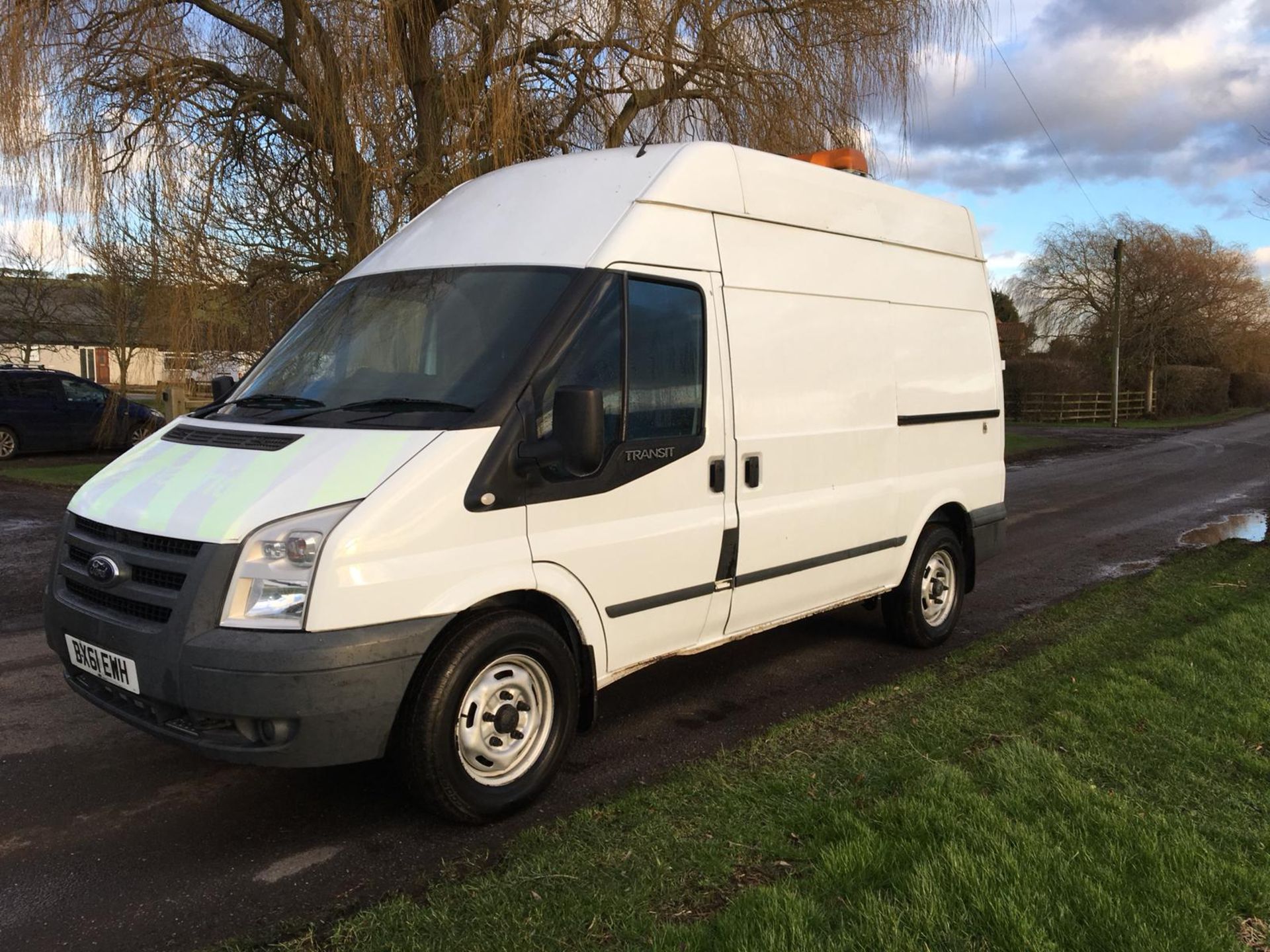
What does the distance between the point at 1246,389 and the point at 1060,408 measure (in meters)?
18.9

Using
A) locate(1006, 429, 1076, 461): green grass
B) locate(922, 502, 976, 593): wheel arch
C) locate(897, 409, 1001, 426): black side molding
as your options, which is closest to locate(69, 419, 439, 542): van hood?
locate(897, 409, 1001, 426): black side molding

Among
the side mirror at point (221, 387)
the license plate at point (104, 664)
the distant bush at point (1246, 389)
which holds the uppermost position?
the distant bush at point (1246, 389)

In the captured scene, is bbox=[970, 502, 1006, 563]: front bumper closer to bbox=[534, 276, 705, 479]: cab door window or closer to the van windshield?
bbox=[534, 276, 705, 479]: cab door window

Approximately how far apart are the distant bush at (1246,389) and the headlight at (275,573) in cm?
5361

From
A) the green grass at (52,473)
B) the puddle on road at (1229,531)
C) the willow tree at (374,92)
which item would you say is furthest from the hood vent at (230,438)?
the green grass at (52,473)

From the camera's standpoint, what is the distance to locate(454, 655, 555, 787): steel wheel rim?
12.2 feet

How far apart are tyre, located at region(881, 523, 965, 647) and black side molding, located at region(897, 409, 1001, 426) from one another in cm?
71

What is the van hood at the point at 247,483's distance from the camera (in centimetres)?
337

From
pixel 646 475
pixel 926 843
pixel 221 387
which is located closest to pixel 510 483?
pixel 646 475

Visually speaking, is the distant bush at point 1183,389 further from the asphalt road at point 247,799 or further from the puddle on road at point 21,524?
the puddle on road at point 21,524

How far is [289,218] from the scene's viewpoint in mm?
11180

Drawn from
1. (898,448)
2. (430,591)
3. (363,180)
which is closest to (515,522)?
(430,591)

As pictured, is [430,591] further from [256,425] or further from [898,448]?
[898,448]

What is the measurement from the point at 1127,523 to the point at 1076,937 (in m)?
9.84
